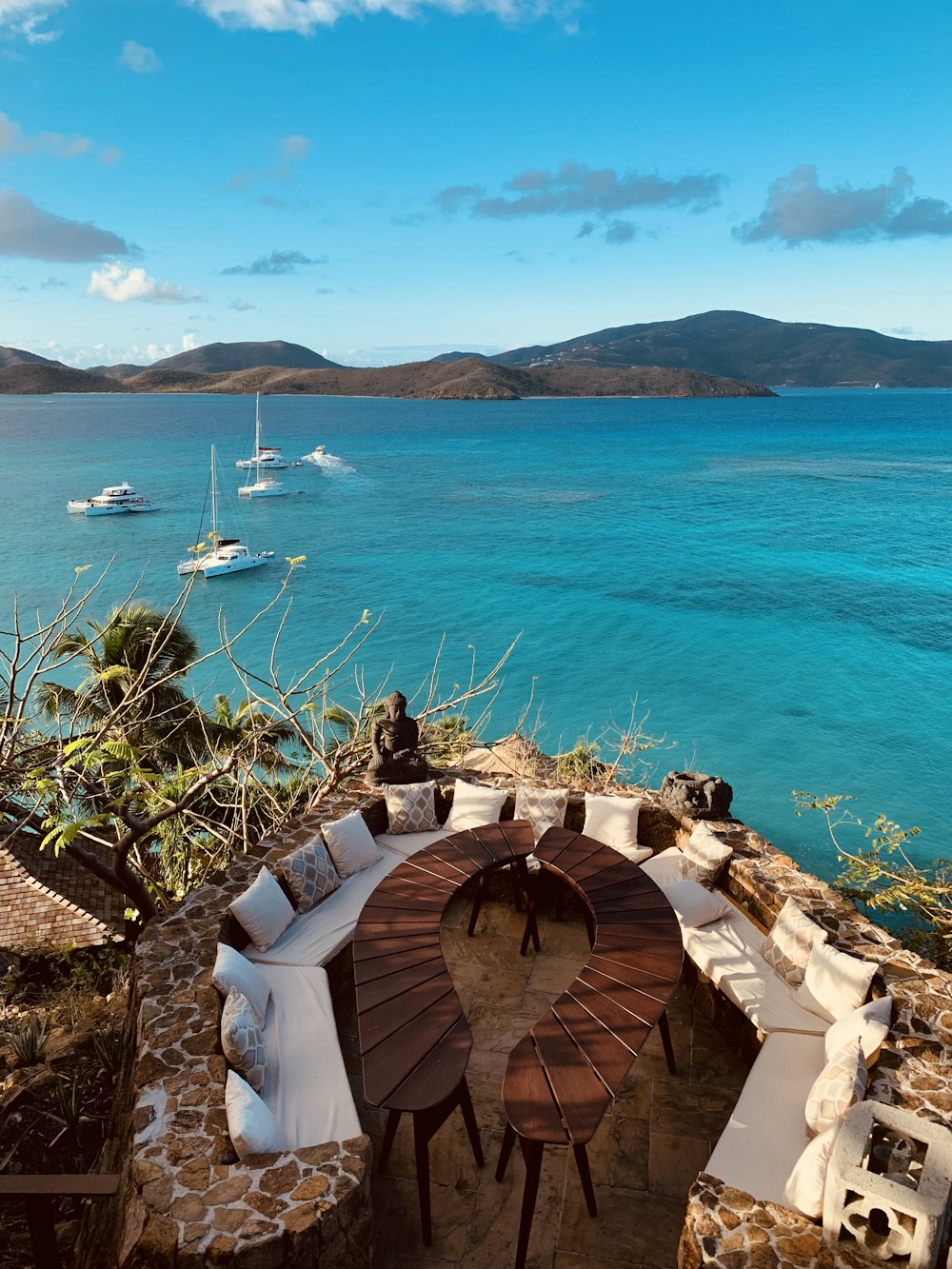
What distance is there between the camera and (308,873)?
7062 millimetres

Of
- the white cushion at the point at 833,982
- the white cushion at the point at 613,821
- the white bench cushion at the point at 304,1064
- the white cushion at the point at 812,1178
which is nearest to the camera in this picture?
the white cushion at the point at 812,1178

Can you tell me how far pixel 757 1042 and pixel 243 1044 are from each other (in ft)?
12.8

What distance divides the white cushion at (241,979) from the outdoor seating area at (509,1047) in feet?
0.08

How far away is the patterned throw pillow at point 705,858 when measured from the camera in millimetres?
7316

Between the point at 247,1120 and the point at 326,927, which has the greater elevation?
the point at 247,1120

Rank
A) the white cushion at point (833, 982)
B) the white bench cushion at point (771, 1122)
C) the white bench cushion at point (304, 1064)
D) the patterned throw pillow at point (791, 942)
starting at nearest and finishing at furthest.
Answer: the white bench cushion at point (771, 1122)
the white bench cushion at point (304, 1064)
the white cushion at point (833, 982)
the patterned throw pillow at point (791, 942)

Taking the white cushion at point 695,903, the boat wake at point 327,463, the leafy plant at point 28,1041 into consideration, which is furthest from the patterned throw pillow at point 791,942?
the boat wake at point 327,463

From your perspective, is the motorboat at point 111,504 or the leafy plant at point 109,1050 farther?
the motorboat at point 111,504

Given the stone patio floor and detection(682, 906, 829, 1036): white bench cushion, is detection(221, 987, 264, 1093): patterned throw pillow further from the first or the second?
detection(682, 906, 829, 1036): white bench cushion

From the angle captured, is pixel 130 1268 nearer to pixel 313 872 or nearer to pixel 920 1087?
pixel 313 872

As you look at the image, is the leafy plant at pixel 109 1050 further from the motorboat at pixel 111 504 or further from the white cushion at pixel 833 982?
the motorboat at pixel 111 504

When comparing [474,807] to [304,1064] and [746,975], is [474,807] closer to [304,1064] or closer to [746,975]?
[746,975]

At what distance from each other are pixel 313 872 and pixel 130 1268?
333 centimetres

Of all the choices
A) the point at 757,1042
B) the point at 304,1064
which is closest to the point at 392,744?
the point at 304,1064
